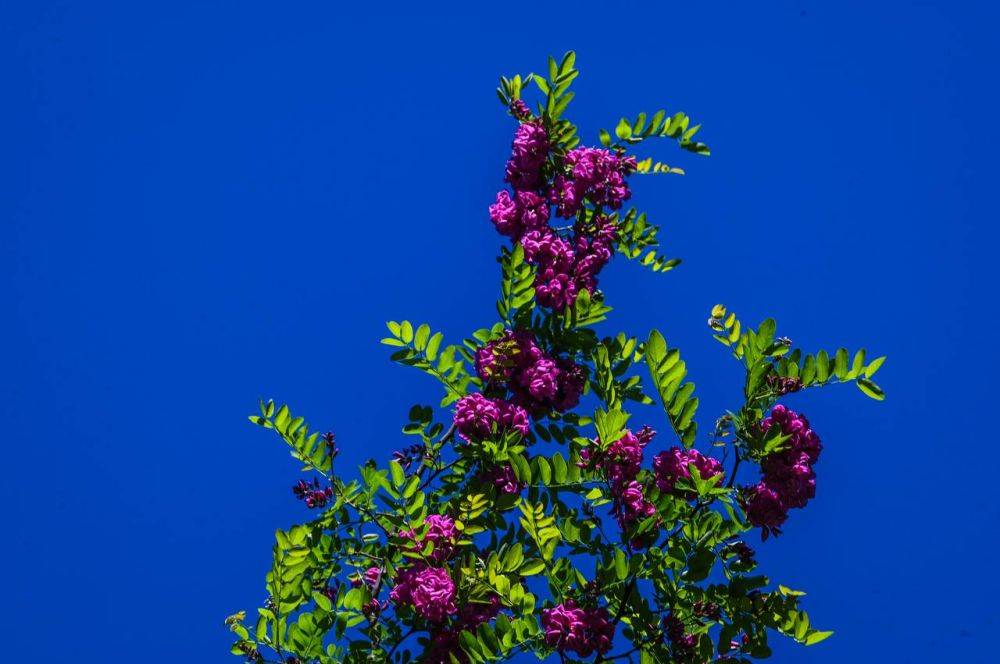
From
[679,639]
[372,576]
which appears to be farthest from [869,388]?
[372,576]

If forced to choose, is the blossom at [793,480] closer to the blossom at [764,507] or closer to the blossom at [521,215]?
the blossom at [764,507]

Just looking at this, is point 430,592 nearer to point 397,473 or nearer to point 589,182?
point 397,473

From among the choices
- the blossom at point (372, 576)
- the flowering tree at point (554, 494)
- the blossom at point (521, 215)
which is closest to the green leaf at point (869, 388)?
the flowering tree at point (554, 494)

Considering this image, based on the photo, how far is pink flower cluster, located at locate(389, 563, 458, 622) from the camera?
441 cm

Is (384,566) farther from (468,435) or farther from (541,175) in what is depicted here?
(541,175)

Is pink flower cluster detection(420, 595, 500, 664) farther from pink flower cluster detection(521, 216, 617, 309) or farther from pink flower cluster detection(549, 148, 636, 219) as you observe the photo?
pink flower cluster detection(549, 148, 636, 219)

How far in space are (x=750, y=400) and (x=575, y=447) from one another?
0.79 metres

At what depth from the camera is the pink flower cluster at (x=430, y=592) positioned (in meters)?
4.41

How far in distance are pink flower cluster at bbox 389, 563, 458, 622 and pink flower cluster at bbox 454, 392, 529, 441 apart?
652 mm

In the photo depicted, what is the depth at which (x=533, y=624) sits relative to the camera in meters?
4.32

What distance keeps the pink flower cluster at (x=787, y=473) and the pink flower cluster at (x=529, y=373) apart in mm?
1031

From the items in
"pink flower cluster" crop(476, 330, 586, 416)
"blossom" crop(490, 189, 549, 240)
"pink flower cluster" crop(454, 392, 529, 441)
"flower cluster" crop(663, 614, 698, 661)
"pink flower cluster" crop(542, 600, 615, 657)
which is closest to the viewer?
"pink flower cluster" crop(542, 600, 615, 657)

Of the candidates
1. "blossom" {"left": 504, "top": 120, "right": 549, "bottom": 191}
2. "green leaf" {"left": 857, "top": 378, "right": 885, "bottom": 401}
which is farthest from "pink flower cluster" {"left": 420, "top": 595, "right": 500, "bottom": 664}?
"blossom" {"left": 504, "top": 120, "right": 549, "bottom": 191}

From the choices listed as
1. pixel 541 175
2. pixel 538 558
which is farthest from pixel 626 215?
pixel 538 558
